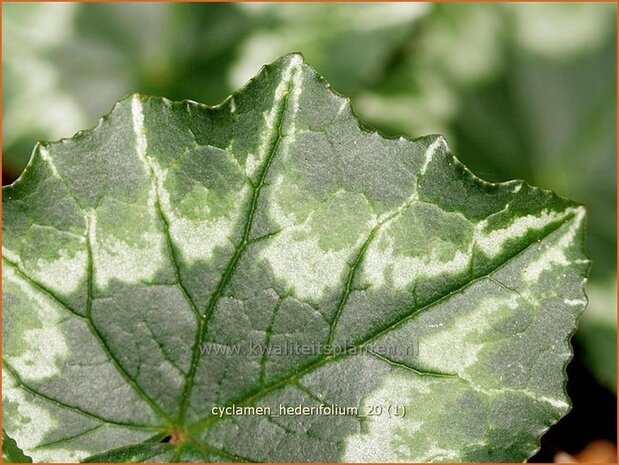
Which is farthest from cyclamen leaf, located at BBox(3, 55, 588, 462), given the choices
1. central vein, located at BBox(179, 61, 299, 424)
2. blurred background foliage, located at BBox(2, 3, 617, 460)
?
blurred background foliage, located at BBox(2, 3, 617, 460)

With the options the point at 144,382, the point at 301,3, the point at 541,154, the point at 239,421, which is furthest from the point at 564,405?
the point at 301,3

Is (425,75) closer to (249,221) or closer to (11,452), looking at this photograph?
(249,221)

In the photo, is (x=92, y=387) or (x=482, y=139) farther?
(x=482, y=139)

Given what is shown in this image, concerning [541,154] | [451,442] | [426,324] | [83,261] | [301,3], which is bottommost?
[451,442]

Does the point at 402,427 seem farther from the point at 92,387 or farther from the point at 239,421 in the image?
the point at 92,387

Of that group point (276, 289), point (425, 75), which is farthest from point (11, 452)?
point (425, 75)

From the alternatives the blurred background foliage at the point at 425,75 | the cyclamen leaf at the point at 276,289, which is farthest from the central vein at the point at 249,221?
the blurred background foliage at the point at 425,75

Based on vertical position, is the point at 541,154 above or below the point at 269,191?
above
